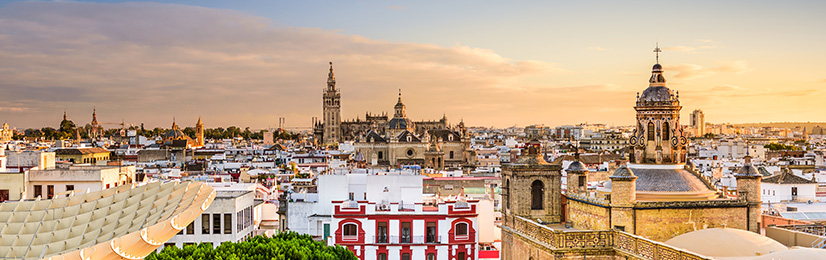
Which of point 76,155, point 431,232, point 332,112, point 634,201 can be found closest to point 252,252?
point 431,232

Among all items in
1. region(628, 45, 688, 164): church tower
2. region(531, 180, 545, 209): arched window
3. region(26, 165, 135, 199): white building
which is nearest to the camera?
region(628, 45, 688, 164): church tower

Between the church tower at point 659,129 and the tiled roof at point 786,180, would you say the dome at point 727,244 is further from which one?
the tiled roof at point 786,180

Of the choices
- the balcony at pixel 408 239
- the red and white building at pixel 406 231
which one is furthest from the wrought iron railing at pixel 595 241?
the balcony at pixel 408 239

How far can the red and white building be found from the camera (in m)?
34.2

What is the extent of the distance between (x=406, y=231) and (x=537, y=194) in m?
7.36

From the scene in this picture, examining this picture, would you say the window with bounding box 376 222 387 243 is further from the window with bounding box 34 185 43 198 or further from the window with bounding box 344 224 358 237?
the window with bounding box 34 185 43 198

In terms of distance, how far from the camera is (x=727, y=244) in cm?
2220

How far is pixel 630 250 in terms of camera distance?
75.4 feet

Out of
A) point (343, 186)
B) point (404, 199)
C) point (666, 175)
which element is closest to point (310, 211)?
point (343, 186)

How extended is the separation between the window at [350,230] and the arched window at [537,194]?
8.62m

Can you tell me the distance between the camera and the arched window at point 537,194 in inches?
1165

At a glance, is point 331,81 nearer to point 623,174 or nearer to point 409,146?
point 409,146

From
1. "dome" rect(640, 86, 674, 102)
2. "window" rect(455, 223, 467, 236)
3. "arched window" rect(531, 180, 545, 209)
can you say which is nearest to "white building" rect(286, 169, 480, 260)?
"window" rect(455, 223, 467, 236)

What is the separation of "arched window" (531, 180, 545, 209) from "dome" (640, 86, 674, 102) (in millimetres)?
5019
